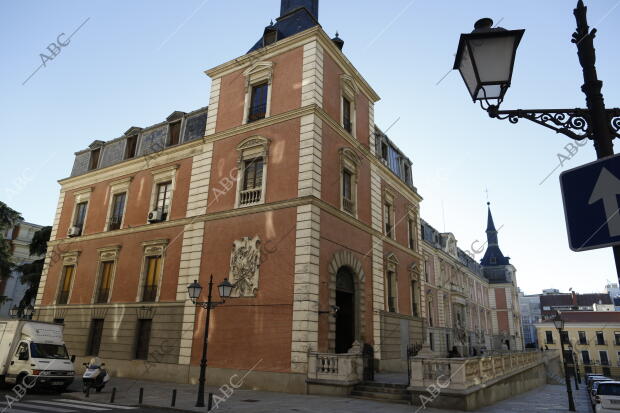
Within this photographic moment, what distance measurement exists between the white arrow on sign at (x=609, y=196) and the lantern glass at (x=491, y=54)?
57.8 inches

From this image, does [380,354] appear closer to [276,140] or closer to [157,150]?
[276,140]

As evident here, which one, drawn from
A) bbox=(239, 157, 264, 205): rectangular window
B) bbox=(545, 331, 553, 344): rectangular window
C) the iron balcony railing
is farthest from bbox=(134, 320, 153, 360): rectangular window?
bbox=(545, 331, 553, 344): rectangular window

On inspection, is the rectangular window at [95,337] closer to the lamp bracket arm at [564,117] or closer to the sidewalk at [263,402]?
the sidewalk at [263,402]

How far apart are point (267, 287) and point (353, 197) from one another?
667 centimetres

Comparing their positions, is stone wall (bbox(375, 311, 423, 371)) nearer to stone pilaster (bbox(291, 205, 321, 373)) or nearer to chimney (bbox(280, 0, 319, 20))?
stone pilaster (bbox(291, 205, 321, 373))

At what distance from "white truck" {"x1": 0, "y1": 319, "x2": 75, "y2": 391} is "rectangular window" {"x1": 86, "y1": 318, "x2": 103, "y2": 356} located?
517cm

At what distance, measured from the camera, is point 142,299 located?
21.0 m

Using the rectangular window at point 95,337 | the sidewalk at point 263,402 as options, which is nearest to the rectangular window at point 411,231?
the sidewalk at point 263,402

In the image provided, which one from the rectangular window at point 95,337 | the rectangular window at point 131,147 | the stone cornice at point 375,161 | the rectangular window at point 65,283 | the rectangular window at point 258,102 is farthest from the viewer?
the rectangular window at point 131,147

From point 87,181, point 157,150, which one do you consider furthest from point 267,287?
point 87,181

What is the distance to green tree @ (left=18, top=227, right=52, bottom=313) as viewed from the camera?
2814 centimetres

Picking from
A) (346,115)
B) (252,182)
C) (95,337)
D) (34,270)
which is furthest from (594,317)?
(34,270)

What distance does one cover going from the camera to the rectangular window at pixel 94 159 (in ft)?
90.0

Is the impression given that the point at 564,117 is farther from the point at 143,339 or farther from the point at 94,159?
the point at 94,159
